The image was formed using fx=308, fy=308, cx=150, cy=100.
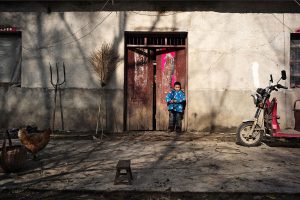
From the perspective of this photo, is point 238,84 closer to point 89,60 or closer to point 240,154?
point 240,154

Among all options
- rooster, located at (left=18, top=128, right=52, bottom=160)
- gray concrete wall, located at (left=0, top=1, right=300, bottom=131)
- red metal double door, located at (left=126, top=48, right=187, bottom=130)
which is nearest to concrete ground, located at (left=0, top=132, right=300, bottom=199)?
rooster, located at (left=18, top=128, right=52, bottom=160)

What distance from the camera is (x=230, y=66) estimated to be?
955 centimetres

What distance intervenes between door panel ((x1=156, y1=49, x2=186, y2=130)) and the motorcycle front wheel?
2837 mm

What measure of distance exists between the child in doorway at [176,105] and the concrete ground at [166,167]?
53.9 inches

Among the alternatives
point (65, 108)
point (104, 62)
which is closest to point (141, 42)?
point (104, 62)

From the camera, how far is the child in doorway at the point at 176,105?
31.1ft

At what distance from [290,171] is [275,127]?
6.98 feet

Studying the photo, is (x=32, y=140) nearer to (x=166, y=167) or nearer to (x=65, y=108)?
(x=166, y=167)

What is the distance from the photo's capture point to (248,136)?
767cm

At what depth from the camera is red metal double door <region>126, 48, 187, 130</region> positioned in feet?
32.4

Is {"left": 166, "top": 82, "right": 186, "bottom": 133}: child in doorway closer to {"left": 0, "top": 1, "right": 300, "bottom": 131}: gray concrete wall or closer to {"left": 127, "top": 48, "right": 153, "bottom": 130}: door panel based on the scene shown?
{"left": 0, "top": 1, "right": 300, "bottom": 131}: gray concrete wall

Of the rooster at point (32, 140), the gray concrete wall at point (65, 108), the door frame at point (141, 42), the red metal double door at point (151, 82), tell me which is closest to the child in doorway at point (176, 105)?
the door frame at point (141, 42)

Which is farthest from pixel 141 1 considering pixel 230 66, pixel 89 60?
pixel 230 66

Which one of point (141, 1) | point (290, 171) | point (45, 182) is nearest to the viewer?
point (45, 182)
